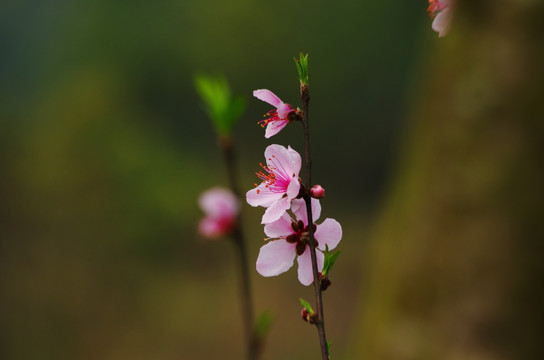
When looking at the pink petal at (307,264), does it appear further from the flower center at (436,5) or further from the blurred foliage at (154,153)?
the blurred foliage at (154,153)

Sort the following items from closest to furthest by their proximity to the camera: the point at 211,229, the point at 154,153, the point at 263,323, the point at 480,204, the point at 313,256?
the point at 313,256
the point at 263,323
the point at 211,229
the point at 480,204
the point at 154,153

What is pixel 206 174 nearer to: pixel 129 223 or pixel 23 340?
pixel 129 223

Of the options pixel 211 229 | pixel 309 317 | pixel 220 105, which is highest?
pixel 220 105

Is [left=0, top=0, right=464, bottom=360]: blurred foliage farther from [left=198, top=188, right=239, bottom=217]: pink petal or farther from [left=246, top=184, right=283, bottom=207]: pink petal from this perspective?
[left=246, top=184, right=283, bottom=207]: pink petal

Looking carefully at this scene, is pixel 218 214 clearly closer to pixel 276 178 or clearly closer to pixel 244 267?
pixel 244 267

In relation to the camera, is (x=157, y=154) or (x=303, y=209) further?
(x=157, y=154)

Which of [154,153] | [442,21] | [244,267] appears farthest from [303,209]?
[154,153]
